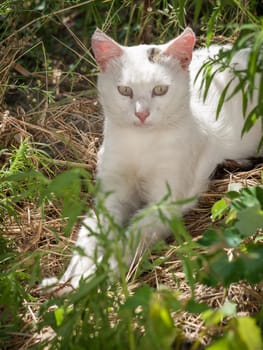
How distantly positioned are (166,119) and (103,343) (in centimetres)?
106

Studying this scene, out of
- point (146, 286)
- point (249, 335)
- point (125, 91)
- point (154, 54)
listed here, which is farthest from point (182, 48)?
point (249, 335)

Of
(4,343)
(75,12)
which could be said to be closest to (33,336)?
(4,343)

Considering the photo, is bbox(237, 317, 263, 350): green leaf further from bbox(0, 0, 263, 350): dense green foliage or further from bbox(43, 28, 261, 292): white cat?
bbox(43, 28, 261, 292): white cat

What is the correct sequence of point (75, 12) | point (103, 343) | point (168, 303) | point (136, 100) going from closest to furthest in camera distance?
point (168, 303) < point (103, 343) < point (136, 100) < point (75, 12)

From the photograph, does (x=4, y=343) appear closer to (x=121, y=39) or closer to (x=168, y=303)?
(x=168, y=303)

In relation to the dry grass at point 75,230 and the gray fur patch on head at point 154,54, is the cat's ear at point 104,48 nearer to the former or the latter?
the gray fur patch on head at point 154,54

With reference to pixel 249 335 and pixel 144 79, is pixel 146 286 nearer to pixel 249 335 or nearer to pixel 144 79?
pixel 249 335

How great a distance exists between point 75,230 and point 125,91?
590 mm

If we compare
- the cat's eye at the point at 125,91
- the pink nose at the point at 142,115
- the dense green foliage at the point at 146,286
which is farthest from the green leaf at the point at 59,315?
the cat's eye at the point at 125,91

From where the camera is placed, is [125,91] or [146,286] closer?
[146,286]

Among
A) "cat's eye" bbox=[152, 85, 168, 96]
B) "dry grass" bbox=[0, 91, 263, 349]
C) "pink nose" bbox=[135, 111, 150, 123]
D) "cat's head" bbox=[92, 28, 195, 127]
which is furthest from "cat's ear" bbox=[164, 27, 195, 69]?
"dry grass" bbox=[0, 91, 263, 349]

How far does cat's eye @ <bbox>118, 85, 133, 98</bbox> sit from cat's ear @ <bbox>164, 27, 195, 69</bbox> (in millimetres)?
206

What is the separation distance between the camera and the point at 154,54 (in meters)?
2.46

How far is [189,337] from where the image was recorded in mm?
1833
